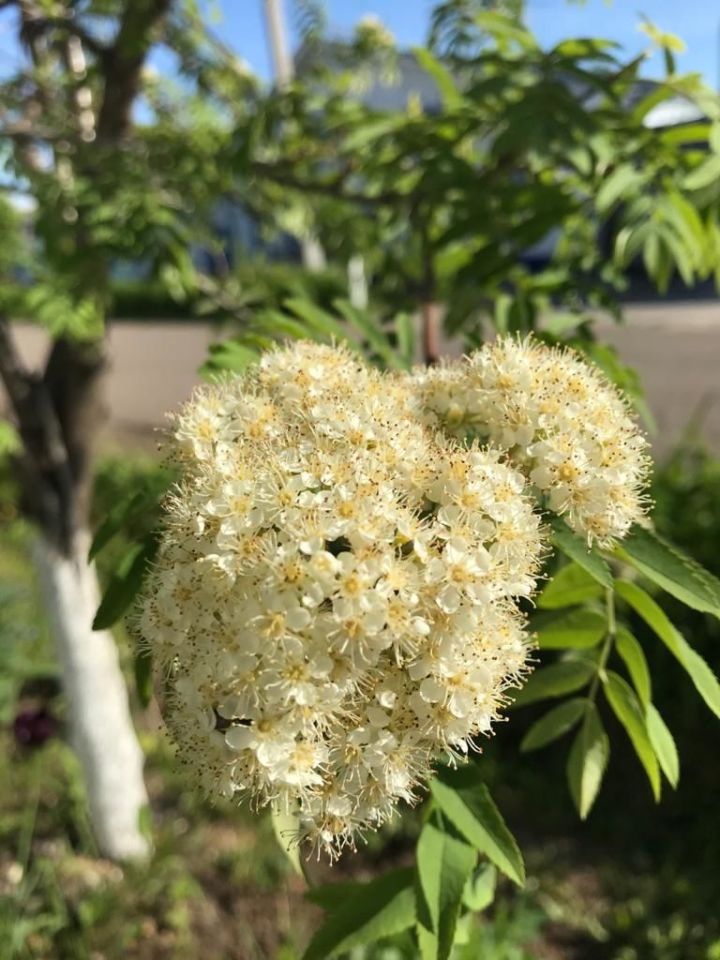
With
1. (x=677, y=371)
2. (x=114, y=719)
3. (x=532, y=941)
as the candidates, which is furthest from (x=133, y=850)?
(x=677, y=371)

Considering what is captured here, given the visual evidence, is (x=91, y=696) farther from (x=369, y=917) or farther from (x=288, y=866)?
(x=369, y=917)

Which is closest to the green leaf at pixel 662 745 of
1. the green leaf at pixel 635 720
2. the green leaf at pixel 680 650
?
the green leaf at pixel 635 720

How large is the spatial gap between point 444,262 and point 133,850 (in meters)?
2.28

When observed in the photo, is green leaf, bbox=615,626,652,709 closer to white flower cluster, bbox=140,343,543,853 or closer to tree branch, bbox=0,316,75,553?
white flower cluster, bbox=140,343,543,853

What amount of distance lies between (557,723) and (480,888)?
0.96ft

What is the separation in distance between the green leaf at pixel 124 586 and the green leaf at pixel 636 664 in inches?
29.2

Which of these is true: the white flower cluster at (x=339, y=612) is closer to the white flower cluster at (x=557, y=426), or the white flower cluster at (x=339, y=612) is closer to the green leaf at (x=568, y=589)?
the white flower cluster at (x=557, y=426)

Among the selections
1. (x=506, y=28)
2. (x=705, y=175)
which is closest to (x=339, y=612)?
(x=705, y=175)

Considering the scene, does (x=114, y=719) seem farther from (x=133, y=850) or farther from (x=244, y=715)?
(x=244, y=715)

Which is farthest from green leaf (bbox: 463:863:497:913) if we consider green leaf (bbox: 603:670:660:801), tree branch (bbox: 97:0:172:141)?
tree branch (bbox: 97:0:172:141)

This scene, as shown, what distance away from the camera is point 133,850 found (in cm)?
288

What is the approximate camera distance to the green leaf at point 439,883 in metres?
1.04

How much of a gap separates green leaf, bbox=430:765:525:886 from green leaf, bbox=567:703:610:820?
21 centimetres

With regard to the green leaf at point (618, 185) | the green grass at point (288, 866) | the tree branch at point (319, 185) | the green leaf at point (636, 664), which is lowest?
the green grass at point (288, 866)
